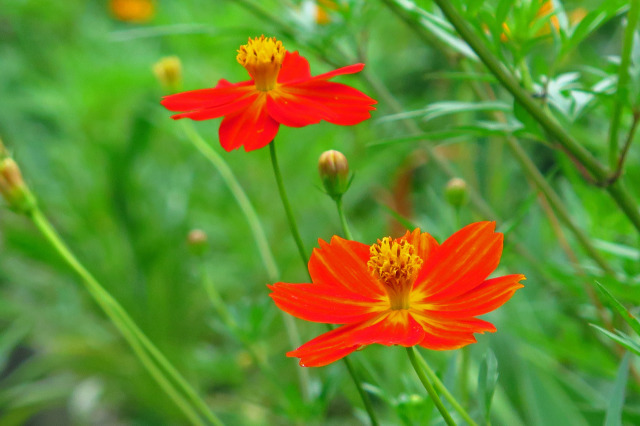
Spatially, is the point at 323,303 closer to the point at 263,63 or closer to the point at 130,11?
the point at 263,63

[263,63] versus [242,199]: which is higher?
[263,63]

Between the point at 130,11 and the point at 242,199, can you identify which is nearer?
the point at 242,199

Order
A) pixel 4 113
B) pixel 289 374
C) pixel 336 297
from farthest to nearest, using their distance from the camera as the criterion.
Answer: pixel 4 113, pixel 289 374, pixel 336 297

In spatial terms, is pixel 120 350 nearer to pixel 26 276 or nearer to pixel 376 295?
pixel 26 276

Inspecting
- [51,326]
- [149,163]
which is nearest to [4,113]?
[149,163]

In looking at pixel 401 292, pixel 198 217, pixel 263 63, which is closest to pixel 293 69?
pixel 263 63

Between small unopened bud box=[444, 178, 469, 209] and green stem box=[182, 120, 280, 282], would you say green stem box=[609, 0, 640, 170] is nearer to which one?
small unopened bud box=[444, 178, 469, 209]

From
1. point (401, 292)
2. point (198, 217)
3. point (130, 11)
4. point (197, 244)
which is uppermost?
point (401, 292)
